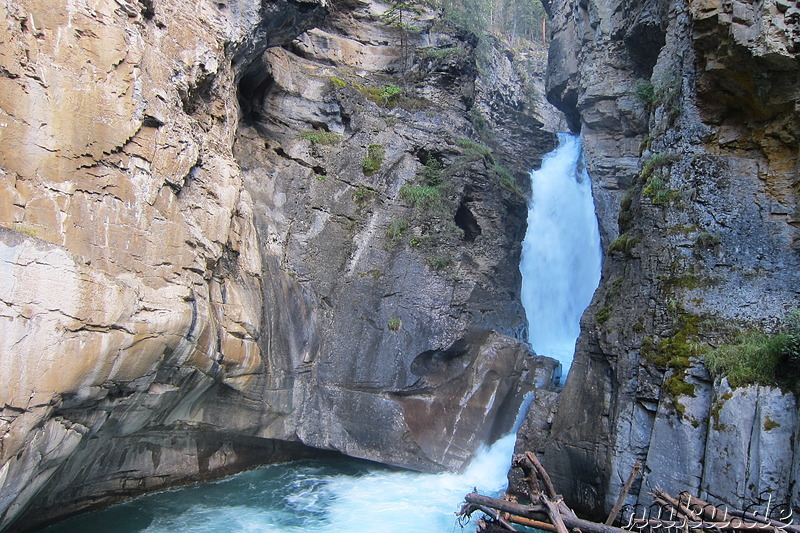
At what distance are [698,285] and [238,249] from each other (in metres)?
9.33

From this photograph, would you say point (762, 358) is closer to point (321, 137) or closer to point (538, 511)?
point (538, 511)

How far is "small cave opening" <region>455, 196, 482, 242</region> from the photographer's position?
16016 mm

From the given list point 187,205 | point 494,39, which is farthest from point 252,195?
point 494,39

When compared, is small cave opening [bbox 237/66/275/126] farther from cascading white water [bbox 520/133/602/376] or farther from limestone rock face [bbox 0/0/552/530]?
cascading white water [bbox 520/133/602/376]

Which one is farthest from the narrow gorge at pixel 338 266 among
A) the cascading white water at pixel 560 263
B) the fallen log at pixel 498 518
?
the cascading white water at pixel 560 263

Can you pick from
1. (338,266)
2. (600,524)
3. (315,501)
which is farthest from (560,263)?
(600,524)

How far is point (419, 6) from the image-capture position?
19.9 m

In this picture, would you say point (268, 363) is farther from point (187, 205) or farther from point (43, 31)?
point (43, 31)

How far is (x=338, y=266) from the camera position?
46.2 feet

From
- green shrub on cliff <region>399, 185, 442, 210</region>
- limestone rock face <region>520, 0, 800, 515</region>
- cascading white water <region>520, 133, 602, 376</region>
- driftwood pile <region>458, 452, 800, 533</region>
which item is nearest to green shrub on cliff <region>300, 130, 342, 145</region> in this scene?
green shrub on cliff <region>399, 185, 442, 210</region>

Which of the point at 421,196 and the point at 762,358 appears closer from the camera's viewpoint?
the point at 762,358

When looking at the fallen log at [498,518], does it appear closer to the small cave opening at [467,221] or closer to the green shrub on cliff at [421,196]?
the green shrub on cliff at [421,196]

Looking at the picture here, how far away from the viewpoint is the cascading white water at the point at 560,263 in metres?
20.4

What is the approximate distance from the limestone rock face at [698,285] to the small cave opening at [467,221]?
15.9 feet
